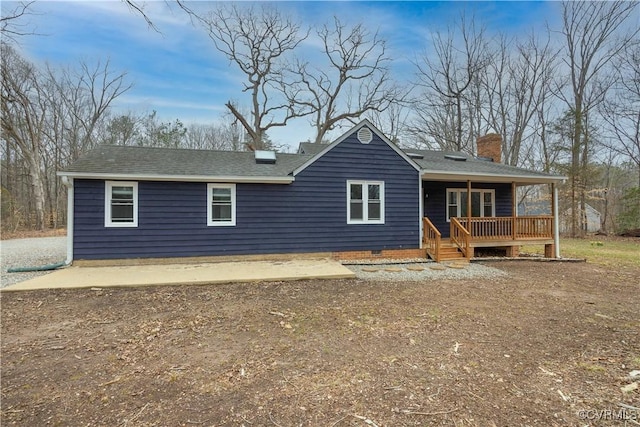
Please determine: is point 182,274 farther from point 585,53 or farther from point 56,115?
point 585,53

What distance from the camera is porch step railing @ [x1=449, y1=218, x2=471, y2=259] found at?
955 cm

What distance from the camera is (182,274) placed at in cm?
704

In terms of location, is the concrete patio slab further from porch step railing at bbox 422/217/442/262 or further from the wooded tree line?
the wooded tree line

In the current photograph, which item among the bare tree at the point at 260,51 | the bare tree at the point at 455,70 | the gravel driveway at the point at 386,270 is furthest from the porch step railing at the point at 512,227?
the bare tree at the point at 260,51

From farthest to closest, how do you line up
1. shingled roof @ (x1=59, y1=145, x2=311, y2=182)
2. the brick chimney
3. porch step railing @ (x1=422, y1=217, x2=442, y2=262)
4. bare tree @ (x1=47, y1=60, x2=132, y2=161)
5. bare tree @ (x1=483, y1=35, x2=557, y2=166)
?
bare tree @ (x1=47, y1=60, x2=132, y2=161)
bare tree @ (x1=483, y1=35, x2=557, y2=166)
the brick chimney
porch step railing @ (x1=422, y1=217, x2=442, y2=262)
shingled roof @ (x1=59, y1=145, x2=311, y2=182)

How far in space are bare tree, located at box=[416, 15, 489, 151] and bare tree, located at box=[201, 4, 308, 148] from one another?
9.95m

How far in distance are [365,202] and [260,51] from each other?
60.0 feet

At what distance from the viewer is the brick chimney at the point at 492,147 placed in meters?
14.7

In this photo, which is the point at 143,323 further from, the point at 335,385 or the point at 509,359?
the point at 509,359

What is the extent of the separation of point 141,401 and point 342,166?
798cm

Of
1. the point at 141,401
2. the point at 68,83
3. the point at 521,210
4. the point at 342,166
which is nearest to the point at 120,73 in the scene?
the point at 68,83

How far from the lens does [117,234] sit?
8.12 m

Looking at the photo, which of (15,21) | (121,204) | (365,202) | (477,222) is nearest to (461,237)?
(477,222)

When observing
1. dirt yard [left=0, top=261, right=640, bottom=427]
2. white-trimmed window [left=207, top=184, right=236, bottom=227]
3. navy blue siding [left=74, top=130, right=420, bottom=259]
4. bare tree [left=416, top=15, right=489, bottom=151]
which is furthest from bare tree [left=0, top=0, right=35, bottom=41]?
bare tree [left=416, top=15, right=489, bottom=151]
